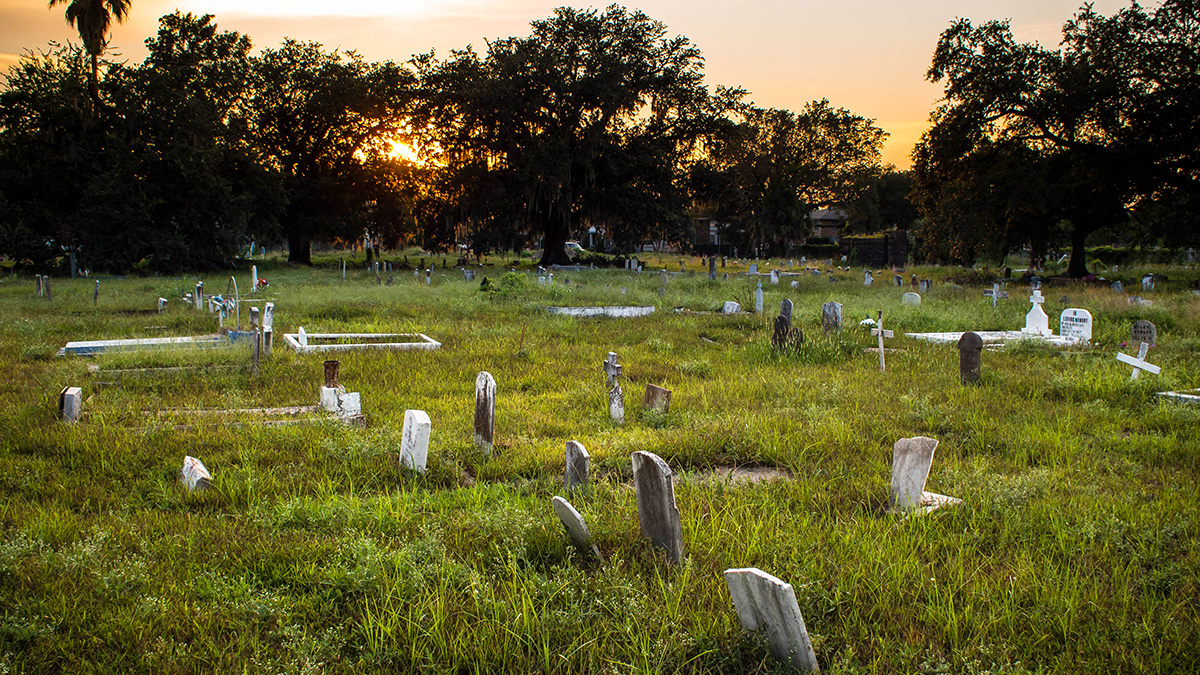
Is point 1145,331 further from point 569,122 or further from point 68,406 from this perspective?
point 569,122

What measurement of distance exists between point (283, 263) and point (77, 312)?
25065 mm

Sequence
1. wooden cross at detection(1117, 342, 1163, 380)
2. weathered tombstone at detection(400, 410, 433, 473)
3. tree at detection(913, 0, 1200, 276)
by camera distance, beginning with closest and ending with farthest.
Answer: weathered tombstone at detection(400, 410, 433, 473), wooden cross at detection(1117, 342, 1163, 380), tree at detection(913, 0, 1200, 276)

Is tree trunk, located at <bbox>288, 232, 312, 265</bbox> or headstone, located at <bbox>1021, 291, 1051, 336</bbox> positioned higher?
tree trunk, located at <bbox>288, 232, 312, 265</bbox>

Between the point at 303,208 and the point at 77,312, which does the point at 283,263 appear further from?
the point at 77,312

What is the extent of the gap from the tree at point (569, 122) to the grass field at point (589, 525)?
26.7 meters

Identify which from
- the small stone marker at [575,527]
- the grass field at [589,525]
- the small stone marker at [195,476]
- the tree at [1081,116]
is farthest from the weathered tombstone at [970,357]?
the tree at [1081,116]

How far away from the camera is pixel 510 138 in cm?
3541

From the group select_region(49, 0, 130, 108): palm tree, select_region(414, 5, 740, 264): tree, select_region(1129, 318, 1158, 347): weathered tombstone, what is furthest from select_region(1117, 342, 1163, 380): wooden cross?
select_region(49, 0, 130, 108): palm tree

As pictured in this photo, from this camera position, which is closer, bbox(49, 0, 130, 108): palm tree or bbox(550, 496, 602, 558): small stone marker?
bbox(550, 496, 602, 558): small stone marker

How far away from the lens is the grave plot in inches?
400

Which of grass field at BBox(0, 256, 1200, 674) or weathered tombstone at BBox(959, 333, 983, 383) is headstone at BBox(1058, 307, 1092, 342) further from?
weathered tombstone at BBox(959, 333, 983, 383)

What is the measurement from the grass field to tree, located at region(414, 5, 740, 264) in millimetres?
26741

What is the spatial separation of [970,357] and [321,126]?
37890 mm

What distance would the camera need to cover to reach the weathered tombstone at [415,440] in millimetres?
4828
